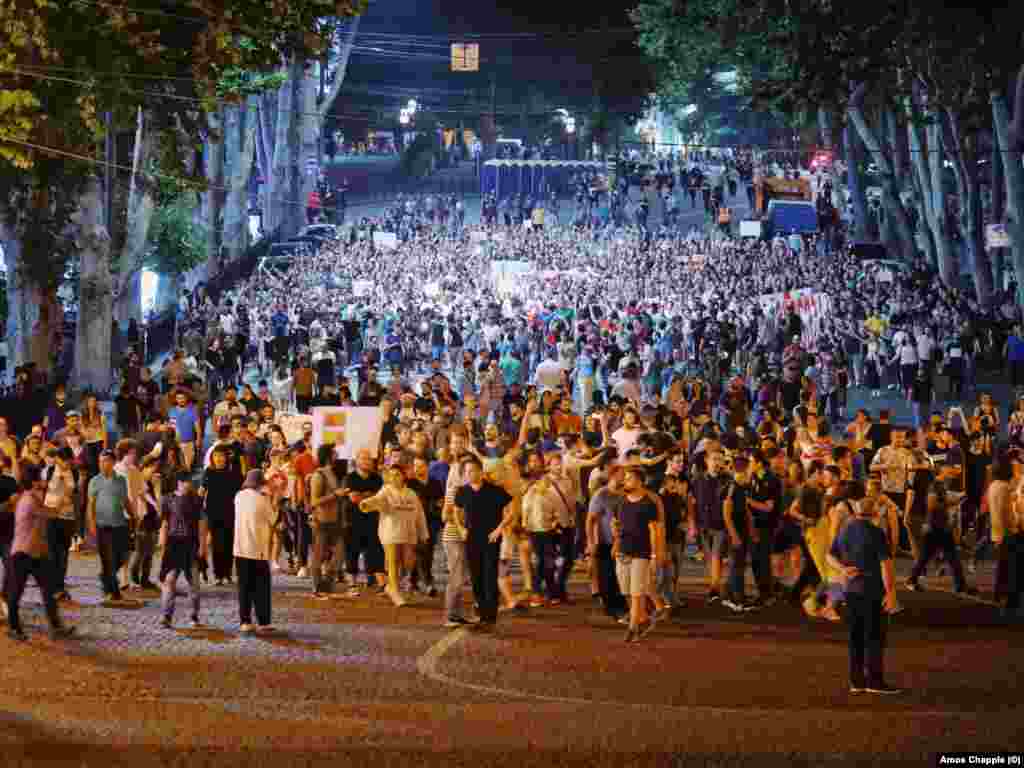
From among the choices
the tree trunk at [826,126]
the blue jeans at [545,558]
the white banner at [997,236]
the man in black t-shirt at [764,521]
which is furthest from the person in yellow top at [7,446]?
the tree trunk at [826,126]

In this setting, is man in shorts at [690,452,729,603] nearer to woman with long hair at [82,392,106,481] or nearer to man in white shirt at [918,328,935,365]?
Result: woman with long hair at [82,392,106,481]

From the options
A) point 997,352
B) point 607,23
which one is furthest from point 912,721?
point 607,23

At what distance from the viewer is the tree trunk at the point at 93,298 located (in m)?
33.9

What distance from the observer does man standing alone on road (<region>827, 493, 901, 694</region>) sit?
12.7 m

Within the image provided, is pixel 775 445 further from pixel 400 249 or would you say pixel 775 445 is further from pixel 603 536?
pixel 400 249

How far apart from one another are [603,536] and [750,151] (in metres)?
75.7

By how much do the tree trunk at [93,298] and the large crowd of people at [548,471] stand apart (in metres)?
1.96

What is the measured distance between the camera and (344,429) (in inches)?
818

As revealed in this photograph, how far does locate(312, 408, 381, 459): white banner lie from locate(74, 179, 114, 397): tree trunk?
1454 cm

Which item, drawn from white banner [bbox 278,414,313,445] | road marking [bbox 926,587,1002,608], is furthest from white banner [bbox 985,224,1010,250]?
Answer: road marking [bbox 926,587,1002,608]

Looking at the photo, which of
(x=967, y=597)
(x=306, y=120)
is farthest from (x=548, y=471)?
A: (x=306, y=120)

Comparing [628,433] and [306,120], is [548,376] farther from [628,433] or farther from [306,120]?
[306,120]

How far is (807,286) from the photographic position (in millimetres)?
42469

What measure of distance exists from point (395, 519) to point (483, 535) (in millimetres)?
1396
